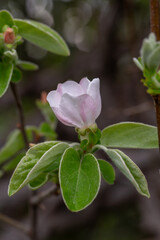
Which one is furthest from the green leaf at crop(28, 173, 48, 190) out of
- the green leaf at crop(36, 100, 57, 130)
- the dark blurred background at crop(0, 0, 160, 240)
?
the dark blurred background at crop(0, 0, 160, 240)

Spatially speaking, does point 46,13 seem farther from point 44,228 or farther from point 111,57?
point 44,228

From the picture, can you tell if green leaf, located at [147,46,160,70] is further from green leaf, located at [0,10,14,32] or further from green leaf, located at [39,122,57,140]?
green leaf, located at [39,122,57,140]

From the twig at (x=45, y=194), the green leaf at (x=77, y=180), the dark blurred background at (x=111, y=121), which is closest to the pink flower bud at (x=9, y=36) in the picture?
the green leaf at (x=77, y=180)

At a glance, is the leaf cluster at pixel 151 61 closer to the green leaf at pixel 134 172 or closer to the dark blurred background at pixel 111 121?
the green leaf at pixel 134 172

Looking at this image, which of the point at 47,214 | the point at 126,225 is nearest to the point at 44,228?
the point at 47,214

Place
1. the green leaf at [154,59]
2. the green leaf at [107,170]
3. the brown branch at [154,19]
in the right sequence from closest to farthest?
the green leaf at [154,59]
the brown branch at [154,19]
the green leaf at [107,170]

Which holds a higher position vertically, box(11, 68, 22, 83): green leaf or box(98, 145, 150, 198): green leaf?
box(11, 68, 22, 83): green leaf
